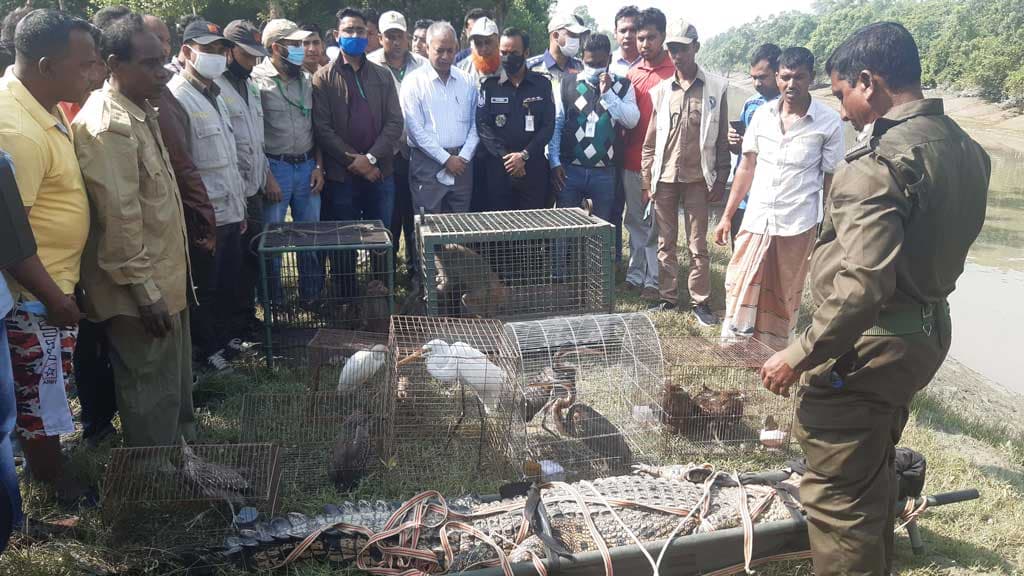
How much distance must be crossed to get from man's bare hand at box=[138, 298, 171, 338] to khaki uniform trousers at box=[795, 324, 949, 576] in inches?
105

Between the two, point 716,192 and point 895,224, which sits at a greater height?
point 895,224

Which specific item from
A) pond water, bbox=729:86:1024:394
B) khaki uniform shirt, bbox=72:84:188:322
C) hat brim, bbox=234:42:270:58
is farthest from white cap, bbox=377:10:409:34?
pond water, bbox=729:86:1024:394

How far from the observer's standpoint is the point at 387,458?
3.72 metres

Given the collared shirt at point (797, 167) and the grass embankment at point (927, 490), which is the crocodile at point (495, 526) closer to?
the grass embankment at point (927, 490)

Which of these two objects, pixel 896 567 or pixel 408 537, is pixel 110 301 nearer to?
pixel 408 537

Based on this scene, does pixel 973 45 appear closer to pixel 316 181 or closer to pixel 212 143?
pixel 316 181

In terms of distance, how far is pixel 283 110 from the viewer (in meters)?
5.61

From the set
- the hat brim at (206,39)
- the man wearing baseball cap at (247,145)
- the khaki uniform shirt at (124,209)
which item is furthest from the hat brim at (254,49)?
the khaki uniform shirt at (124,209)

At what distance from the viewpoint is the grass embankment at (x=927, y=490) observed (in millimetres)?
2908

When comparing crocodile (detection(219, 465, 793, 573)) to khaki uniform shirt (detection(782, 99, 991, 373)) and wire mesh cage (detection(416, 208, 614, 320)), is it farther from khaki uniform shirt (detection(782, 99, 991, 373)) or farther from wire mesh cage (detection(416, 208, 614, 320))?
wire mesh cage (detection(416, 208, 614, 320))

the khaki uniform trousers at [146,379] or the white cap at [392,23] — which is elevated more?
the white cap at [392,23]

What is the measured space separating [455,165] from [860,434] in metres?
4.03

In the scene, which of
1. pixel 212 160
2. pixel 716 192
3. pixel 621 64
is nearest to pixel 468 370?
pixel 212 160

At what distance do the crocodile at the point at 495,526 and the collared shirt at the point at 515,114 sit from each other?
3.62 meters
